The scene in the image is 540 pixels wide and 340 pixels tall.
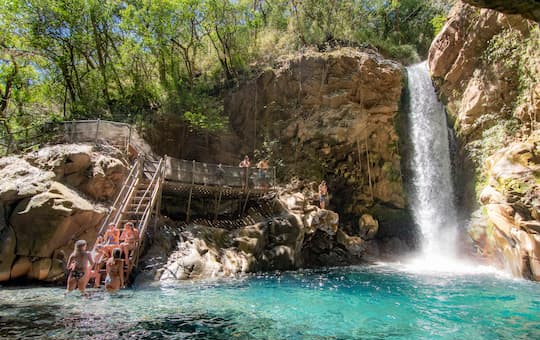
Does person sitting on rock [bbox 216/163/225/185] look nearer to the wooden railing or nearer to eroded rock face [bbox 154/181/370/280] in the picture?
the wooden railing

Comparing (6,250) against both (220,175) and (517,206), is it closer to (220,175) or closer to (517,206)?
(220,175)

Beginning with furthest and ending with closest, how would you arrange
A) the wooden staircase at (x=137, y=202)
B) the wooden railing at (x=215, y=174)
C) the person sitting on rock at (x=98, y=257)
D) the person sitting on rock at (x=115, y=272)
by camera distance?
1. the wooden railing at (x=215, y=174)
2. the wooden staircase at (x=137, y=202)
3. the person sitting on rock at (x=98, y=257)
4. the person sitting on rock at (x=115, y=272)

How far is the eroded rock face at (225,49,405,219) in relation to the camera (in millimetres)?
22031

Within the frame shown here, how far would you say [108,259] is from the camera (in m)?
10.8

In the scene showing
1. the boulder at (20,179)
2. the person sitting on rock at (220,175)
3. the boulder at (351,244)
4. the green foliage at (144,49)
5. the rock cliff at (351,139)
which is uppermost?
the green foliage at (144,49)

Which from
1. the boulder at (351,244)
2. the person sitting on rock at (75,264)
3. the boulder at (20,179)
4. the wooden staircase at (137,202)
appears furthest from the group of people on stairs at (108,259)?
the boulder at (351,244)

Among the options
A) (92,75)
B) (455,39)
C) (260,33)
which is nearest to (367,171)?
(455,39)

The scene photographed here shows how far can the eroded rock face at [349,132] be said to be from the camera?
22.0 meters

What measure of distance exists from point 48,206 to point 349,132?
1637 centimetres

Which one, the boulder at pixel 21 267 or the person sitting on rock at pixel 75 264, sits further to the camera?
the boulder at pixel 21 267

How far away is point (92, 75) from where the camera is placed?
23.7 meters

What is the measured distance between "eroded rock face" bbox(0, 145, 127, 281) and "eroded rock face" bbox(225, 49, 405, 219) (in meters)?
11.7

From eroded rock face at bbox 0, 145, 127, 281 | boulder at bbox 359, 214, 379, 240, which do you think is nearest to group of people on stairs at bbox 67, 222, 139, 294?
eroded rock face at bbox 0, 145, 127, 281

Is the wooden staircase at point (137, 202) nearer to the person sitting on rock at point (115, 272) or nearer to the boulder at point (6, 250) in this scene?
the person sitting on rock at point (115, 272)
